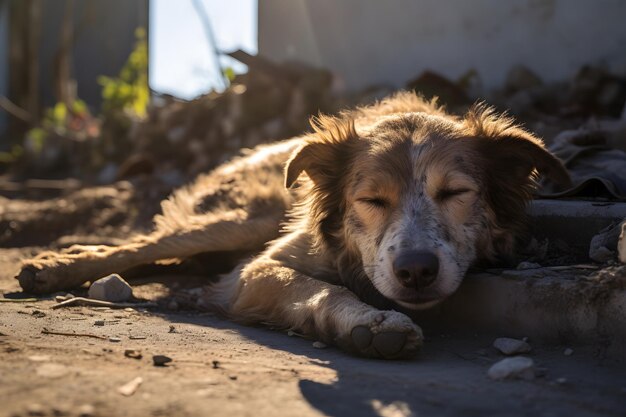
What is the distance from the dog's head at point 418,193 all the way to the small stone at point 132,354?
3.99ft

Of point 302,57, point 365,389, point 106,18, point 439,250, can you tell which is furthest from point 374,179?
point 106,18

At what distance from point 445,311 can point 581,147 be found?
86.4 inches

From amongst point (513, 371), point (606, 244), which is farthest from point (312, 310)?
point (606, 244)

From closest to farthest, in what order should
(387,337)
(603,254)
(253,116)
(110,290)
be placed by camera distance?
(387,337) → (603,254) → (110,290) → (253,116)

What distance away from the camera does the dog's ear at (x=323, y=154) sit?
438cm

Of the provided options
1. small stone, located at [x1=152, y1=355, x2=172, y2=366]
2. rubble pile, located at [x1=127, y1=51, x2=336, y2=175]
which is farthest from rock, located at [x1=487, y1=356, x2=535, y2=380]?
rubble pile, located at [x1=127, y1=51, x2=336, y2=175]

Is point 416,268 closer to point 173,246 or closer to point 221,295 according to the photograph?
point 221,295

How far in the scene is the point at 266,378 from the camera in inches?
106

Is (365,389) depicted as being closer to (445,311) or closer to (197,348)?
(197,348)

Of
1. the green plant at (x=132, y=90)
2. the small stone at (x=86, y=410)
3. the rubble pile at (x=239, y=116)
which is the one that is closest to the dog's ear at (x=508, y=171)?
the small stone at (x=86, y=410)

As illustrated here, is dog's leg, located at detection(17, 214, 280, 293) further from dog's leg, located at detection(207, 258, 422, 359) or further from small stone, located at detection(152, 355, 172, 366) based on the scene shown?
small stone, located at detection(152, 355, 172, 366)

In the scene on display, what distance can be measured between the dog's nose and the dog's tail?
4.66 feet

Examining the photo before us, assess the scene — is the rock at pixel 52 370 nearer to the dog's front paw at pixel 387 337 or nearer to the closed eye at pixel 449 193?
the dog's front paw at pixel 387 337

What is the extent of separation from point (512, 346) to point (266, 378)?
48.4 inches
